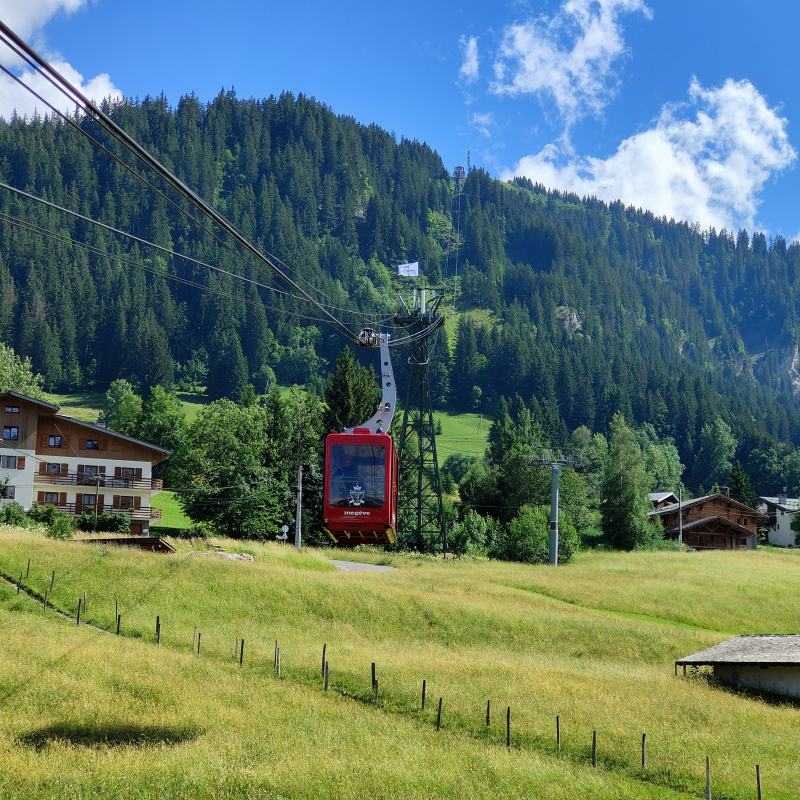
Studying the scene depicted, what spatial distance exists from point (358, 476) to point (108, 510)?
5791 centimetres

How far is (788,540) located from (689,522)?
73.2 ft

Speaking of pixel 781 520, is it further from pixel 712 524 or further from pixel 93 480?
pixel 93 480

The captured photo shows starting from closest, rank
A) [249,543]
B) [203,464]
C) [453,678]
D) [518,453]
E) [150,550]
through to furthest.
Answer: [453,678] → [150,550] → [249,543] → [203,464] → [518,453]

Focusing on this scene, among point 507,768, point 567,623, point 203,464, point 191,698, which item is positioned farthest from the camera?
point 203,464

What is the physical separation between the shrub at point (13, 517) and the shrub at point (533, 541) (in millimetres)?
41565

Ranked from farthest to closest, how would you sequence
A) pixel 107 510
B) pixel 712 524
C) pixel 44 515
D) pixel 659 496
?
pixel 659 496, pixel 712 524, pixel 107 510, pixel 44 515

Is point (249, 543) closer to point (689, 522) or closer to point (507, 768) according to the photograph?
point (507, 768)

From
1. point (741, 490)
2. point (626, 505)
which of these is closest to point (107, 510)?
point (626, 505)

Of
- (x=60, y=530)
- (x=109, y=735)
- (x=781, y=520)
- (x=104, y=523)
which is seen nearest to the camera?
(x=109, y=735)

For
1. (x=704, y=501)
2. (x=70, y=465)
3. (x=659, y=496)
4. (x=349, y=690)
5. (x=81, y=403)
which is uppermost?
(x=81, y=403)

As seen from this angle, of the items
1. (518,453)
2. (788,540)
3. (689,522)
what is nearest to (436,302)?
(518,453)

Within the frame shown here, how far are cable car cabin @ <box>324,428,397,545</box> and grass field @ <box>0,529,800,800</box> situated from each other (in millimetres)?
7230

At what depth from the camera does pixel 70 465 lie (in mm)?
73312

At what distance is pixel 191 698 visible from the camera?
28812mm
